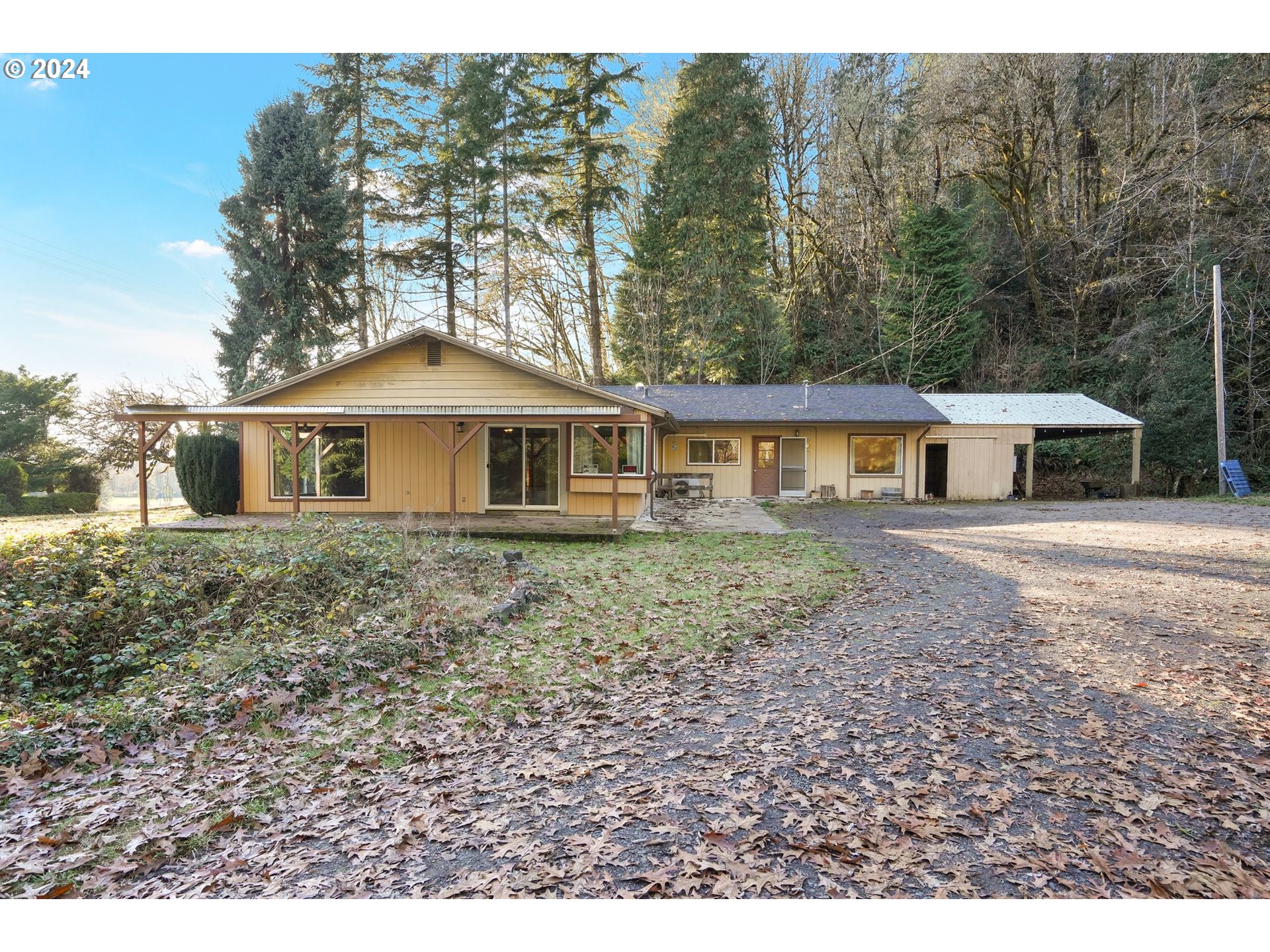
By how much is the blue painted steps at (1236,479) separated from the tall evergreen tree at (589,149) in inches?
788

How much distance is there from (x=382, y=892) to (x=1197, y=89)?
27.8 metres

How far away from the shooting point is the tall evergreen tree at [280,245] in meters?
19.4

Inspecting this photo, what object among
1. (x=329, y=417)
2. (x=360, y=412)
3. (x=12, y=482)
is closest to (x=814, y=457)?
(x=360, y=412)

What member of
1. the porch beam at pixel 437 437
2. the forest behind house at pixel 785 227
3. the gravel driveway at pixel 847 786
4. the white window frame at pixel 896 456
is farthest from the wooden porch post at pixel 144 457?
the white window frame at pixel 896 456

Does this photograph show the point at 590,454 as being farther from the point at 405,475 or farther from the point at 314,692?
the point at 314,692

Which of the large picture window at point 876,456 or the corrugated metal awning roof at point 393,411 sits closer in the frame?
the corrugated metal awning roof at point 393,411

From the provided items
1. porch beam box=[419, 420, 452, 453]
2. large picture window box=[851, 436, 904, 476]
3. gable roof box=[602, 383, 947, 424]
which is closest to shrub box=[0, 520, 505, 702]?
porch beam box=[419, 420, 452, 453]

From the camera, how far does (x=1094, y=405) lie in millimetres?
18984

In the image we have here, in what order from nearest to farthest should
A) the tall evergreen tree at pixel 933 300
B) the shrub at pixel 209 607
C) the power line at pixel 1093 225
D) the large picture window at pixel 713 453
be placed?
the shrub at pixel 209 607 → the power line at pixel 1093 225 → the large picture window at pixel 713 453 → the tall evergreen tree at pixel 933 300

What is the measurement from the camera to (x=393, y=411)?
11.2m

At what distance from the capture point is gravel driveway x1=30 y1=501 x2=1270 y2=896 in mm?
2383

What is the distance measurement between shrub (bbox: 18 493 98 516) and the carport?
80.5 feet

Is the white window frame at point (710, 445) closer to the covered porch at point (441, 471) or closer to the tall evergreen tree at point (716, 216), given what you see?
the tall evergreen tree at point (716, 216)
